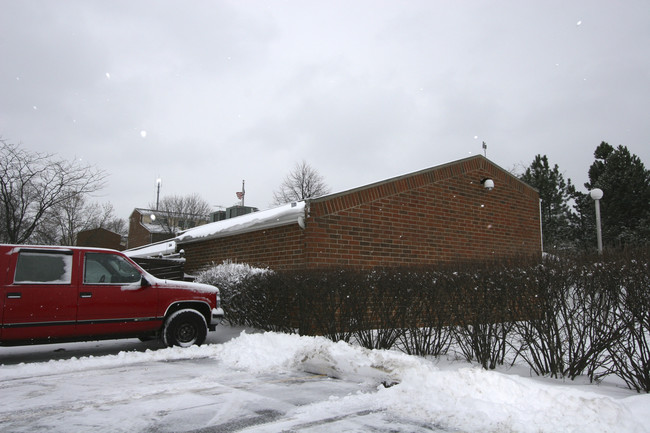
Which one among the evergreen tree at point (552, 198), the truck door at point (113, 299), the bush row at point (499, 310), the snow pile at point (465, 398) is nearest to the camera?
the snow pile at point (465, 398)

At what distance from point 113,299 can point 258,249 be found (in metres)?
3.96

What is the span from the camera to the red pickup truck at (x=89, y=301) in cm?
705

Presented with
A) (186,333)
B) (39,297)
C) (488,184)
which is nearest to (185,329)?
(186,333)

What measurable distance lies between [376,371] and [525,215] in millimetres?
10134

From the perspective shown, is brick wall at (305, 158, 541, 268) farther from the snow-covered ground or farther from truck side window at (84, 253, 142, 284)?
truck side window at (84, 253, 142, 284)

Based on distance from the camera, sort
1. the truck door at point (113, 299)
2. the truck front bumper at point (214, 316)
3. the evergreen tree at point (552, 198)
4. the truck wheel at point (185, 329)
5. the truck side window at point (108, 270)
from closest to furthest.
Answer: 1. the truck door at point (113, 299)
2. the truck side window at point (108, 270)
3. the truck wheel at point (185, 329)
4. the truck front bumper at point (214, 316)
5. the evergreen tree at point (552, 198)

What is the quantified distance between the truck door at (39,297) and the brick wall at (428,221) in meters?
4.29

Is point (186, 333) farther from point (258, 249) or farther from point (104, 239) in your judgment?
point (104, 239)

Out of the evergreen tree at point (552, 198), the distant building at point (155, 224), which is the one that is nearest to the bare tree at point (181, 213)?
the distant building at point (155, 224)

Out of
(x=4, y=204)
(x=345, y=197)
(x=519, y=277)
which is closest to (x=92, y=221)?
(x=4, y=204)

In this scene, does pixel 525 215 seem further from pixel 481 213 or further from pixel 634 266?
pixel 634 266

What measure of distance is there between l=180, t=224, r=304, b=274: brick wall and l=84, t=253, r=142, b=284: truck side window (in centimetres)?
309

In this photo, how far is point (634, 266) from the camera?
4688mm

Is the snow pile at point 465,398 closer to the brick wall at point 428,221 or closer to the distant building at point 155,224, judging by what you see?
the brick wall at point 428,221
